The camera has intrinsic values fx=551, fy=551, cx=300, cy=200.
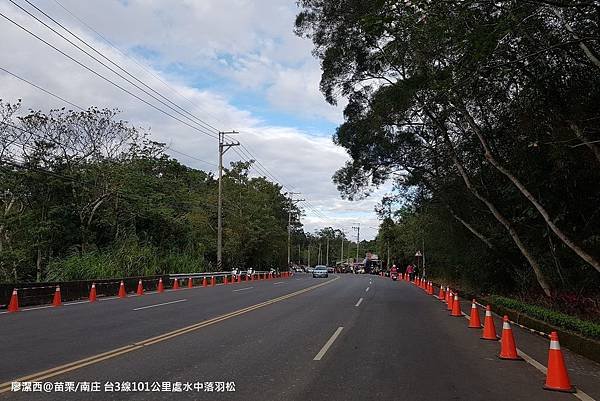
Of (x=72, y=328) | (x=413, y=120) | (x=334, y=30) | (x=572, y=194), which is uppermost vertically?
(x=334, y=30)

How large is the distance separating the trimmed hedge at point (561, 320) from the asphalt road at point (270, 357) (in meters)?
0.59

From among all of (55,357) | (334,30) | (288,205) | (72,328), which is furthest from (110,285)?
(288,205)

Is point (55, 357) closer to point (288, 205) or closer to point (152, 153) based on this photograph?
point (152, 153)

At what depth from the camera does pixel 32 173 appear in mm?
34125

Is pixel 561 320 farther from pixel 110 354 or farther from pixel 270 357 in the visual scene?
pixel 110 354

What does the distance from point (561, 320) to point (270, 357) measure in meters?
7.53

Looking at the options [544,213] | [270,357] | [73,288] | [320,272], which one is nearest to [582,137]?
[544,213]

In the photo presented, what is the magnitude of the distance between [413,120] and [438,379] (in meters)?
18.5

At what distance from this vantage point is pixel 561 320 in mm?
12820

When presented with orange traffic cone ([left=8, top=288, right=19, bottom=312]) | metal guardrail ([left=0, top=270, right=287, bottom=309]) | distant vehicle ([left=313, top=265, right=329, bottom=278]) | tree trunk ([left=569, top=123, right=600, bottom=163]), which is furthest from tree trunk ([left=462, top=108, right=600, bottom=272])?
distant vehicle ([left=313, top=265, right=329, bottom=278])

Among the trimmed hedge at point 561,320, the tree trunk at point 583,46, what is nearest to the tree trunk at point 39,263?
the trimmed hedge at point 561,320

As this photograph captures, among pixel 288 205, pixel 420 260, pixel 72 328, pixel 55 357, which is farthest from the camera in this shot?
pixel 288 205

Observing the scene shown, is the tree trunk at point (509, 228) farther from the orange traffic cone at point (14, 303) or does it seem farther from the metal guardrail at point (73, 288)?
the orange traffic cone at point (14, 303)

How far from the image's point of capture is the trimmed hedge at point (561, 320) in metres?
11.1
